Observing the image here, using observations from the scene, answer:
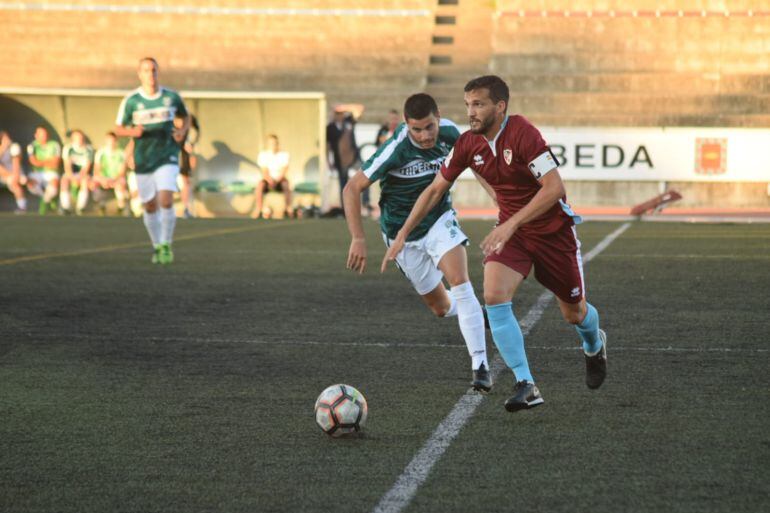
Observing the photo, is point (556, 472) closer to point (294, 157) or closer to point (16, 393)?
point (16, 393)

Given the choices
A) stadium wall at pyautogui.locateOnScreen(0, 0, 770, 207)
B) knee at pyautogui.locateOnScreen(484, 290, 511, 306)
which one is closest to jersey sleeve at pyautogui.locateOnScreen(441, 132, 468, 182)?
knee at pyautogui.locateOnScreen(484, 290, 511, 306)

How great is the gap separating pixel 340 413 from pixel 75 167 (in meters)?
20.9

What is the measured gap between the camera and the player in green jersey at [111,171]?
23.9m

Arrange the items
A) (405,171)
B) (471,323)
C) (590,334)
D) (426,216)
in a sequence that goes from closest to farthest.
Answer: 1. (590,334)
2. (471,323)
3. (426,216)
4. (405,171)

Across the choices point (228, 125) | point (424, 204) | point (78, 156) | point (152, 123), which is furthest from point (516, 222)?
point (228, 125)

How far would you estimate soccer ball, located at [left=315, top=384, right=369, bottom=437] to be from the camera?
5004 millimetres

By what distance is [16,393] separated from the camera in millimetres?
6020

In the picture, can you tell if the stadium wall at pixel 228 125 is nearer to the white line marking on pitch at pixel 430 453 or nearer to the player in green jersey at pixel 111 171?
the player in green jersey at pixel 111 171

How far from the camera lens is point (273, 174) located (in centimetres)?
2358

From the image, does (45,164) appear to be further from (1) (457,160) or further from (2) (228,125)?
(1) (457,160)

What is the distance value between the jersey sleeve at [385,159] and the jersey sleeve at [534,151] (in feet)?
4.22

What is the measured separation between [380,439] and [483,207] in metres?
20.8

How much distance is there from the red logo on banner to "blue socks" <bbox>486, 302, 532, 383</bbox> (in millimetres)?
19798

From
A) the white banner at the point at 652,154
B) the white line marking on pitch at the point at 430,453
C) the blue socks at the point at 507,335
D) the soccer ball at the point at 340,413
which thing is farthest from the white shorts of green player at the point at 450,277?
the white banner at the point at 652,154
